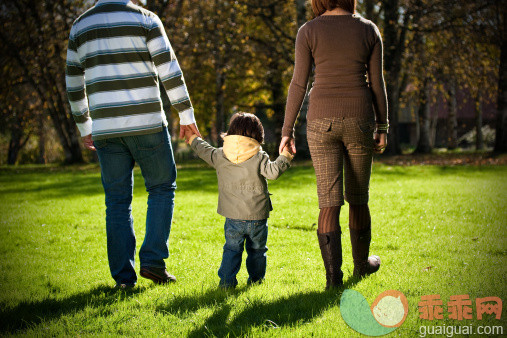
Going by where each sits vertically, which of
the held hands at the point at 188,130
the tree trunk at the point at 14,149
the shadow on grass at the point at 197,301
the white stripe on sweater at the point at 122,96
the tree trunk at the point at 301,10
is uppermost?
the tree trunk at the point at 301,10

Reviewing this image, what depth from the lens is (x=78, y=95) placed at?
13.4ft

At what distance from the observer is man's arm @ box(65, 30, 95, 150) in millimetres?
3975

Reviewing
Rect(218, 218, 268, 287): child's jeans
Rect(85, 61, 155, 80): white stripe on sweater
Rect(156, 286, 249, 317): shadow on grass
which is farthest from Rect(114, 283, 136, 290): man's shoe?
Rect(85, 61, 155, 80): white stripe on sweater

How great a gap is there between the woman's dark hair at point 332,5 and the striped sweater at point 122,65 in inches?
47.1

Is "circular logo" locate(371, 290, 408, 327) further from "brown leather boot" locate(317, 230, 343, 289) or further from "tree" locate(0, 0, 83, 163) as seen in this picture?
"tree" locate(0, 0, 83, 163)

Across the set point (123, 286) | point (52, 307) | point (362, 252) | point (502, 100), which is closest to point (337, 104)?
point (362, 252)

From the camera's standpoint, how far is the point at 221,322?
3018mm

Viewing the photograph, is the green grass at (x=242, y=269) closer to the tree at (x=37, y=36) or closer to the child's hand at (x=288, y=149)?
the child's hand at (x=288, y=149)

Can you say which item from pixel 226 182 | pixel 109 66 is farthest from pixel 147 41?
pixel 226 182

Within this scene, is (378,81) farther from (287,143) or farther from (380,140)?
(287,143)

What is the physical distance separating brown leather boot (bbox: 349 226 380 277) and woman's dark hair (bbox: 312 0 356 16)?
5.39 feet

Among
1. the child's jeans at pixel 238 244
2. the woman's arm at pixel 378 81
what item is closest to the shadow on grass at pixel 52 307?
the child's jeans at pixel 238 244

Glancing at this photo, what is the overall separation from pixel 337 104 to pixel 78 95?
2195mm

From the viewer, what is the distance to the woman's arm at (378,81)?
3.44 metres
